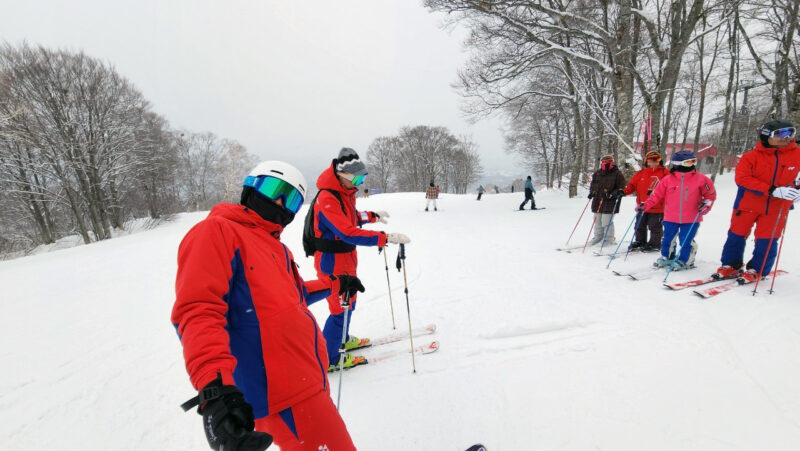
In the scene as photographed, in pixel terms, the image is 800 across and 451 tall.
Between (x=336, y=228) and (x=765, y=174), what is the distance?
215 inches

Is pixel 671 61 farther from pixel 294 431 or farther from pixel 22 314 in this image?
pixel 22 314

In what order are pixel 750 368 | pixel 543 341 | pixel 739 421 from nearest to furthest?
1. pixel 739 421
2. pixel 750 368
3. pixel 543 341

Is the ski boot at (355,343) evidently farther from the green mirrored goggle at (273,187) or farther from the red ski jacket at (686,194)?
the red ski jacket at (686,194)

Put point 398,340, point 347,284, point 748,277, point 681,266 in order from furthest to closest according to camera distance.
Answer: point 681,266
point 748,277
point 398,340
point 347,284

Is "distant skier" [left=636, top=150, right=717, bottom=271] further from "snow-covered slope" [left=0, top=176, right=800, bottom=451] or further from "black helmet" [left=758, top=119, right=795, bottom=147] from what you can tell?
"black helmet" [left=758, top=119, right=795, bottom=147]

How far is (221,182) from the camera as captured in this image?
32.0 metres

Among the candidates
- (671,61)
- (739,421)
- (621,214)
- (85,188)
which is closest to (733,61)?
(671,61)

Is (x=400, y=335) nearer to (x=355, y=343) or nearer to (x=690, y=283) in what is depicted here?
(x=355, y=343)

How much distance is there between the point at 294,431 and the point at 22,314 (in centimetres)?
645

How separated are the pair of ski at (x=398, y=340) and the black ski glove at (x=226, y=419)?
200cm

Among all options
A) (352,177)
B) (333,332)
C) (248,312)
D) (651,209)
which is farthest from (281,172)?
(651,209)

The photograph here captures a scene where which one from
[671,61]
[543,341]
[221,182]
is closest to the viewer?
[543,341]

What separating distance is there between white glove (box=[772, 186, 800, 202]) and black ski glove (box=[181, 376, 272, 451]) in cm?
566

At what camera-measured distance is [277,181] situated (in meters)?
1.55
